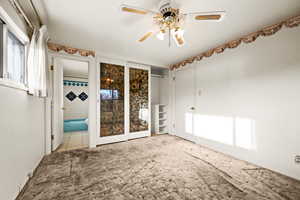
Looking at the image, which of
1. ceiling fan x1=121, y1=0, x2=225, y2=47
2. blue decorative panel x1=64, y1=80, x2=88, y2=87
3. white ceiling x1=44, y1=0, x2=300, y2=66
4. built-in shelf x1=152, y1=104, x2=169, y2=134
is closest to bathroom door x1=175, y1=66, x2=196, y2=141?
built-in shelf x1=152, y1=104, x2=169, y2=134

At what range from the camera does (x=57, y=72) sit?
110 inches

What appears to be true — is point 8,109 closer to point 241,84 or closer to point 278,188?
point 278,188

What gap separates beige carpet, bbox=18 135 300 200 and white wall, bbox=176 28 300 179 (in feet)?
0.95

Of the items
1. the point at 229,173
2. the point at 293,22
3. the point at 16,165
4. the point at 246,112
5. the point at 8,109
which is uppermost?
the point at 293,22

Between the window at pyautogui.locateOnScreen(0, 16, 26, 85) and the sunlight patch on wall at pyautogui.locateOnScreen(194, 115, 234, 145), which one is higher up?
the window at pyautogui.locateOnScreen(0, 16, 26, 85)

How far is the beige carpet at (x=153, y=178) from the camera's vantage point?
1.48m

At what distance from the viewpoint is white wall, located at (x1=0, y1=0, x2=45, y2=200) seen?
1.21 m

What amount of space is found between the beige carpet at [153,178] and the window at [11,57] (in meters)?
1.48

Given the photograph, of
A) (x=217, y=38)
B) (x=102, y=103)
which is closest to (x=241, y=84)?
(x=217, y=38)

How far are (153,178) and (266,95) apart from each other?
2.41 m

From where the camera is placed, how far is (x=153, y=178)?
1804 mm

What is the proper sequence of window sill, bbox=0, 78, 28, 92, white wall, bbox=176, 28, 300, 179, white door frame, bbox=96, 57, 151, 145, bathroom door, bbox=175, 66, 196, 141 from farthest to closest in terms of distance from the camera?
bathroom door, bbox=175, 66, 196, 141
white door frame, bbox=96, 57, 151, 145
white wall, bbox=176, 28, 300, 179
window sill, bbox=0, 78, 28, 92

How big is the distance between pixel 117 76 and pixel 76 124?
3052mm

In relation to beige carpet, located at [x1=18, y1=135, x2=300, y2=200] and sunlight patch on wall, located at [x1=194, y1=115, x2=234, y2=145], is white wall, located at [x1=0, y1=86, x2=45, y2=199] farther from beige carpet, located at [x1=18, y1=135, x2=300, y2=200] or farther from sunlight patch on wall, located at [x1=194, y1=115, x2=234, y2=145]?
sunlight patch on wall, located at [x1=194, y1=115, x2=234, y2=145]
